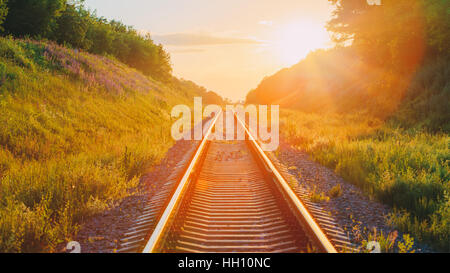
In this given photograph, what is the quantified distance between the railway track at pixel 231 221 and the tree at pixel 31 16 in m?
16.2

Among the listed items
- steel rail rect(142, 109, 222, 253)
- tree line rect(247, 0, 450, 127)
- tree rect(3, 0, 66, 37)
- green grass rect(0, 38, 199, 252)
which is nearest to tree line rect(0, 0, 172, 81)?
tree rect(3, 0, 66, 37)

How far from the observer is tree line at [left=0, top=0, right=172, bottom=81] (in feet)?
51.4

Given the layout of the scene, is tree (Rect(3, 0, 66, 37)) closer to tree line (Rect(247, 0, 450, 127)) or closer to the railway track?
the railway track

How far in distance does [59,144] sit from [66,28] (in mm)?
16411

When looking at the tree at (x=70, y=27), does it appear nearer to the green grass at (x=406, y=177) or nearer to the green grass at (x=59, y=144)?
the green grass at (x=59, y=144)

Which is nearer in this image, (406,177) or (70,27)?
(406,177)

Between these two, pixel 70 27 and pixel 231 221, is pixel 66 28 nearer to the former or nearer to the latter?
pixel 70 27

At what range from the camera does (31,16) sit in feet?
52.7

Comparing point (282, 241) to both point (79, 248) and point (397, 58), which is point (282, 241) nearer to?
point (79, 248)

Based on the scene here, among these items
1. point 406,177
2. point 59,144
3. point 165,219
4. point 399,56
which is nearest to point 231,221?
point 165,219

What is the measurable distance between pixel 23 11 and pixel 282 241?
19051 millimetres

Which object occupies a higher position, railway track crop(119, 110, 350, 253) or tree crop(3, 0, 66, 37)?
tree crop(3, 0, 66, 37)

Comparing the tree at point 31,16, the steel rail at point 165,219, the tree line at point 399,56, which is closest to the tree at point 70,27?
the tree at point 31,16
